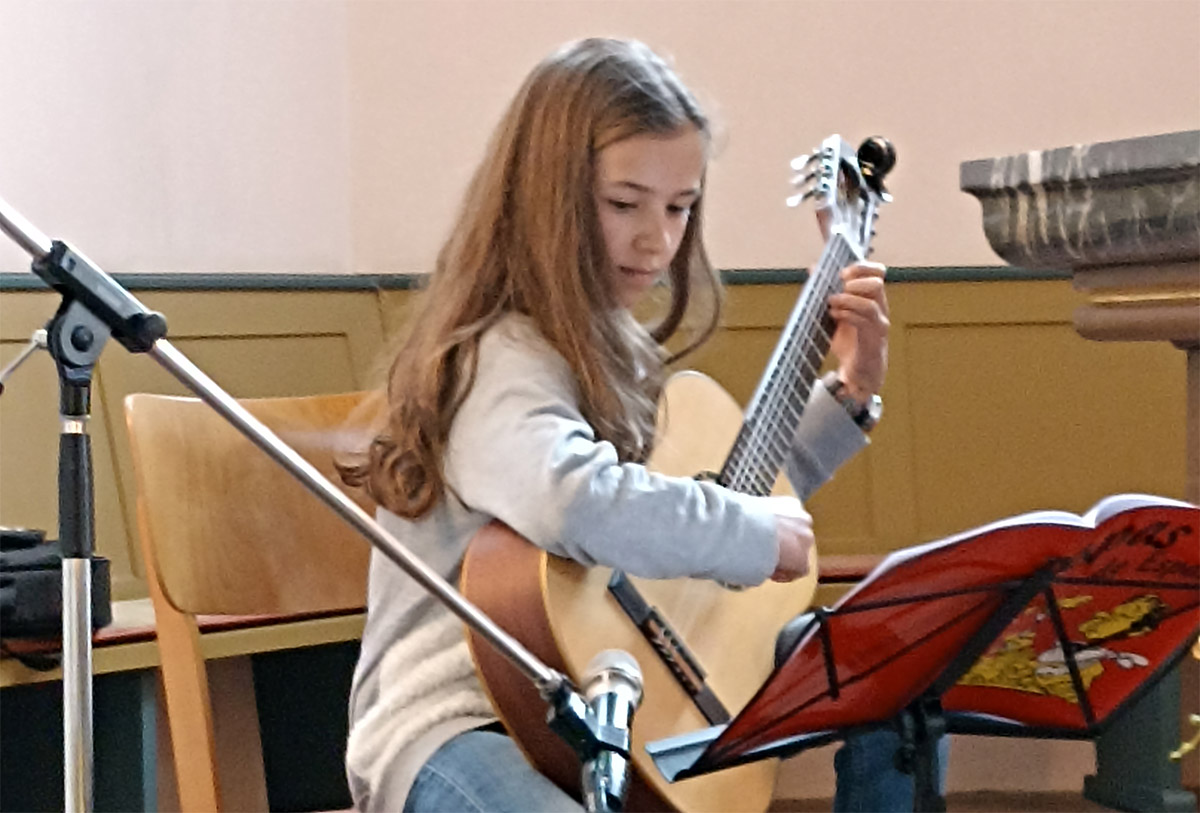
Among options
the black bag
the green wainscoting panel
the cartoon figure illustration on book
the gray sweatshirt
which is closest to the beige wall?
the green wainscoting panel

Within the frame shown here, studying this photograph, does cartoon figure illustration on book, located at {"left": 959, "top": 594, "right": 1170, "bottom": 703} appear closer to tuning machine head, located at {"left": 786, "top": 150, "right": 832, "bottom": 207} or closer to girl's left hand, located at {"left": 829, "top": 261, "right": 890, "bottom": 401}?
girl's left hand, located at {"left": 829, "top": 261, "right": 890, "bottom": 401}

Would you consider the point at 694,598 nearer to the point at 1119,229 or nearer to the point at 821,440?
the point at 821,440

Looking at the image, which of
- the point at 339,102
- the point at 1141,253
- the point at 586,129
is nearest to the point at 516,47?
the point at 339,102

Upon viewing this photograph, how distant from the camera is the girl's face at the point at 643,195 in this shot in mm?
1352

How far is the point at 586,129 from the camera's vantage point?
1344 millimetres

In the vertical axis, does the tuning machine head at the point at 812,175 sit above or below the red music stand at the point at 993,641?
above

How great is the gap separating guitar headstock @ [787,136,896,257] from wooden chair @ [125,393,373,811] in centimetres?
59

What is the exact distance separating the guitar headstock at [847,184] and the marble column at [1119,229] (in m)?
0.46

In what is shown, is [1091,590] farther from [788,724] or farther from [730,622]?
[730,622]

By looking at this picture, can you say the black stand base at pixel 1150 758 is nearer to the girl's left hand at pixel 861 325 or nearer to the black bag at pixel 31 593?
the girl's left hand at pixel 861 325

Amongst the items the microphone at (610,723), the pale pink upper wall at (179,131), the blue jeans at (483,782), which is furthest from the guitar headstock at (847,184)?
the pale pink upper wall at (179,131)

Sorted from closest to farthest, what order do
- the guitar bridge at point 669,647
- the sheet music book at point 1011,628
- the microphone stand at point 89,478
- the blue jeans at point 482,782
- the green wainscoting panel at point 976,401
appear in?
the microphone stand at point 89,478
the sheet music book at point 1011,628
the blue jeans at point 482,782
the guitar bridge at point 669,647
the green wainscoting panel at point 976,401

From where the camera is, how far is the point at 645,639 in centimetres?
131

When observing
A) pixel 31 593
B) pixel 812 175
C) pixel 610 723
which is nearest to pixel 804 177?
pixel 812 175
